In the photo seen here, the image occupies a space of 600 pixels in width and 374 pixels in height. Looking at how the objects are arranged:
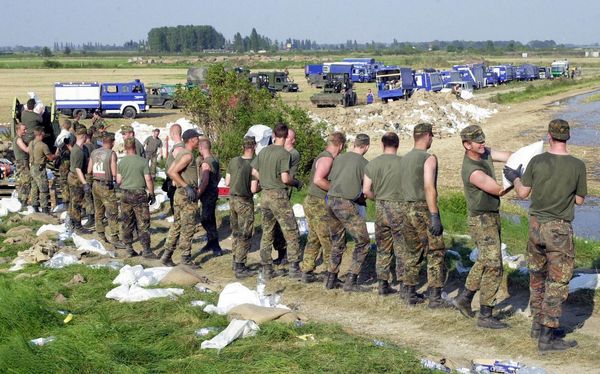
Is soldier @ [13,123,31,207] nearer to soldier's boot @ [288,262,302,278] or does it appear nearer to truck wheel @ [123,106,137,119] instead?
soldier's boot @ [288,262,302,278]

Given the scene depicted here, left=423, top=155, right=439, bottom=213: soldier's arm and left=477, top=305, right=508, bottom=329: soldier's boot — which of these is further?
left=423, top=155, right=439, bottom=213: soldier's arm

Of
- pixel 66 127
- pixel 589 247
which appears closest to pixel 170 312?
pixel 589 247

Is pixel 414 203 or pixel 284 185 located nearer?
pixel 414 203

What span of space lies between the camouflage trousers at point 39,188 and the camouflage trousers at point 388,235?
7.80 metres

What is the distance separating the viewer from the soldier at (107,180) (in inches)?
493

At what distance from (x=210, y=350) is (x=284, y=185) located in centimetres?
347

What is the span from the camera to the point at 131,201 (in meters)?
11.9

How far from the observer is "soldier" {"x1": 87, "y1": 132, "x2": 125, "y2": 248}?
12523mm

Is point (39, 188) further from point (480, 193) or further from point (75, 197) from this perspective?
point (480, 193)

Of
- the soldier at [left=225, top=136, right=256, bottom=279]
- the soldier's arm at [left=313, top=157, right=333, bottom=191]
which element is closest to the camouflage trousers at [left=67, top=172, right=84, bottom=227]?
the soldier at [left=225, top=136, right=256, bottom=279]

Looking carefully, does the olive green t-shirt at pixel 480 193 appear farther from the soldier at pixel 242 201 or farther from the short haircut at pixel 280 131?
the soldier at pixel 242 201

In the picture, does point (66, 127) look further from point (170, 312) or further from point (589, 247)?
point (589, 247)

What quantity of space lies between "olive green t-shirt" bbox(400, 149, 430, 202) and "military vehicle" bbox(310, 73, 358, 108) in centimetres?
3715

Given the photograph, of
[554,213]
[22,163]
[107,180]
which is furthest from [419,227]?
[22,163]
